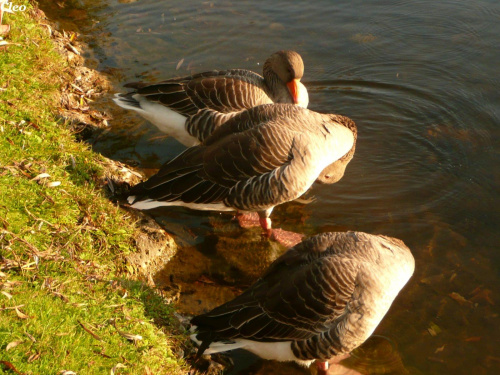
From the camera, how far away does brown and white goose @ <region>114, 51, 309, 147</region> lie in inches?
294

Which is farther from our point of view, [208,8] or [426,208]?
[208,8]

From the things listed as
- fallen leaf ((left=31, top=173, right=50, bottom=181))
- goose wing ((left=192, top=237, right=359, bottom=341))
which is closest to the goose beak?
goose wing ((left=192, top=237, right=359, bottom=341))

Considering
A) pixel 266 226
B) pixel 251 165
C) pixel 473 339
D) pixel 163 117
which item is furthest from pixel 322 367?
pixel 163 117

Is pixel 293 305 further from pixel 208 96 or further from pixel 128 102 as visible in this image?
pixel 128 102

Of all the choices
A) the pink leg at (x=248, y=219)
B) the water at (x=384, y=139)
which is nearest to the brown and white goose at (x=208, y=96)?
the water at (x=384, y=139)

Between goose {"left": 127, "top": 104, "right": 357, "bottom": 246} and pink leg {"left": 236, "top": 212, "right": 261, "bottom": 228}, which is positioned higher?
goose {"left": 127, "top": 104, "right": 357, "bottom": 246}

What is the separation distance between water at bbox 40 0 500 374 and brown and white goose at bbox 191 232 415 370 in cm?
50

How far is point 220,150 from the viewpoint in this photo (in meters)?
6.33

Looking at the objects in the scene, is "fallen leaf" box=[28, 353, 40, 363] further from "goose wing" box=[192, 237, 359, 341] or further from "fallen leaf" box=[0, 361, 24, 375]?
"goose wing" box=[192, 237, 359, 341]

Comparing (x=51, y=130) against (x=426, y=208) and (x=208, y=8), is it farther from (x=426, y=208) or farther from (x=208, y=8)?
(x=208, y=8)

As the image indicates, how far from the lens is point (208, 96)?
752cm

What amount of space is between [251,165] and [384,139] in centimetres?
288

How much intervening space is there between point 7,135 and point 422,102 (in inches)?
238

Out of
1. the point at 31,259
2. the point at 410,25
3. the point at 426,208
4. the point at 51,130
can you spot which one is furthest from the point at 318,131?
the point at 410,25
